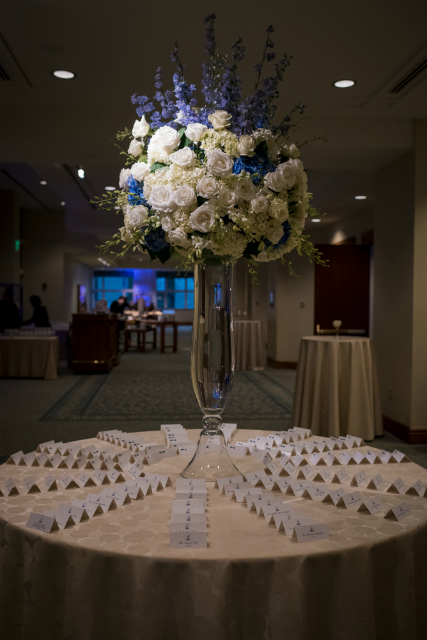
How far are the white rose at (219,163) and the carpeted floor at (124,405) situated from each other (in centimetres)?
363

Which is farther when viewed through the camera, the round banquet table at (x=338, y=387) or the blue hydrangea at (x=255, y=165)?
the round banquet table at (x=338, y=387)

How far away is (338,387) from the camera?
16.1 feet

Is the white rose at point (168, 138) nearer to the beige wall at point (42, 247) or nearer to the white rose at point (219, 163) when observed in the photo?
the white rose at point (219, 163)

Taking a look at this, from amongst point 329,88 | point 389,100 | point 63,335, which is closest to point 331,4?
point 329,88

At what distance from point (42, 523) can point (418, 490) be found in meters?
0.95

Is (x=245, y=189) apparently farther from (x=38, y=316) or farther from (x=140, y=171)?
(x=38, y=316)

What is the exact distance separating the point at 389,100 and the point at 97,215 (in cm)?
1060

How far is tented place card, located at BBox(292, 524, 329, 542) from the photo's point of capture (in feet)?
3.57

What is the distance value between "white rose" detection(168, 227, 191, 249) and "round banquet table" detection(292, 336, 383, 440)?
367 cm

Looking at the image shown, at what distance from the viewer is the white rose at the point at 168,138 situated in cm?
138

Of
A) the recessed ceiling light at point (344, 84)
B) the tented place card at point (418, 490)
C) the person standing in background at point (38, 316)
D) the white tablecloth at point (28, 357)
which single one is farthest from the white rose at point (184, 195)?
the person standing in background at point (38, 316)

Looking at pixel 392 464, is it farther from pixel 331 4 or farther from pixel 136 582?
pixel 331 4

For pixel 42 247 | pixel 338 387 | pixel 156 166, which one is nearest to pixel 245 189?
pixel 156 166

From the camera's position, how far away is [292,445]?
5.93 ft
